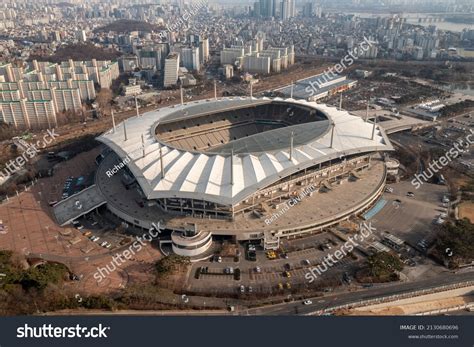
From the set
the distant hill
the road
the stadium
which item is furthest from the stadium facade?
the distant hill

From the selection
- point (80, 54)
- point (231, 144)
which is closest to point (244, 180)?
point (231, 144)

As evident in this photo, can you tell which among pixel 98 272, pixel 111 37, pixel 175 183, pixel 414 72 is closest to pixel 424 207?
pixel 175 183

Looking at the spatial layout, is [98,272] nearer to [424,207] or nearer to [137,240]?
[137,240]

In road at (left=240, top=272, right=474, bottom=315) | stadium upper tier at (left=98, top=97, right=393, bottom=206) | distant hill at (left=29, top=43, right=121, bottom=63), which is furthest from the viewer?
distant hill at (left=29, top=43, right=121, bottom=63)

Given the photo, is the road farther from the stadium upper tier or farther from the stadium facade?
the stadium upper tier

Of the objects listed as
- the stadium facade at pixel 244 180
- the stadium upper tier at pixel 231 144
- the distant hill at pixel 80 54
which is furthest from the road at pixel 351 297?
the distant hill at pixel 80 54

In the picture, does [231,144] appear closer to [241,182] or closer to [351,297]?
[241,182]

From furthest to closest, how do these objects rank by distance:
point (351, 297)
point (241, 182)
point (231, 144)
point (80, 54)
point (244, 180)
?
point (80, 54)
point (231, 144)
point (244, 180)
point (241, 182)
point (351, 297)
